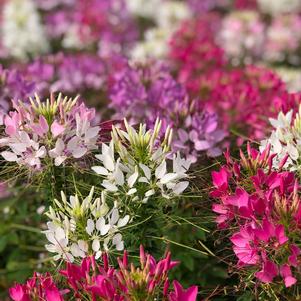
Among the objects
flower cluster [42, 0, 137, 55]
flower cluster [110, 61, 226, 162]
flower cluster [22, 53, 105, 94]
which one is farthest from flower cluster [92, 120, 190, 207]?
flower cluster [42, 0, 137, 55]

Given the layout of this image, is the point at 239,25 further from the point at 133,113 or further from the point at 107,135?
the point at 107,135

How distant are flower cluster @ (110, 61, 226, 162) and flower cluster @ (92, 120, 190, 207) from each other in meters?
0.60

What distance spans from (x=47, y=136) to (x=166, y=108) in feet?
3.23

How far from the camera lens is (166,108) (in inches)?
119

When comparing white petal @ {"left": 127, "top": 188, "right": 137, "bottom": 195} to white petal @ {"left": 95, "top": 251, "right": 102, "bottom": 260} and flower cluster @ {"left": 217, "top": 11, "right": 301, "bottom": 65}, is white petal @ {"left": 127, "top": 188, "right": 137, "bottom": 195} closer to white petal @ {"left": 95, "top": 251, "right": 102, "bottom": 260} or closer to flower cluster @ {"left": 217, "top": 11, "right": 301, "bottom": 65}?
white petal @ {"left": 95, "top": 251, "right": 102, "bottom": 260}

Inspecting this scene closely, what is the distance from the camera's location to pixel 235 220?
2088 mm

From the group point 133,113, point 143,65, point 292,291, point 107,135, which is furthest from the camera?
point 143,65

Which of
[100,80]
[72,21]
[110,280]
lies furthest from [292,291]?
[72,21]

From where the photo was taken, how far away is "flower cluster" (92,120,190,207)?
2004mm

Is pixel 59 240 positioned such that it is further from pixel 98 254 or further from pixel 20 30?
pixel 20 30

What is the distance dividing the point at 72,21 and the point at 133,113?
3.85 m

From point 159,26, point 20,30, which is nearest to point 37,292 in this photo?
point 20,30

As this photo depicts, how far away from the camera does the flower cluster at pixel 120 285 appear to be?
1684mm

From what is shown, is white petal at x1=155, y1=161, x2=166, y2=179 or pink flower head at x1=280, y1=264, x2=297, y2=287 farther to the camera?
white petal at x1=155, y1=161, x2=166, y2=179
